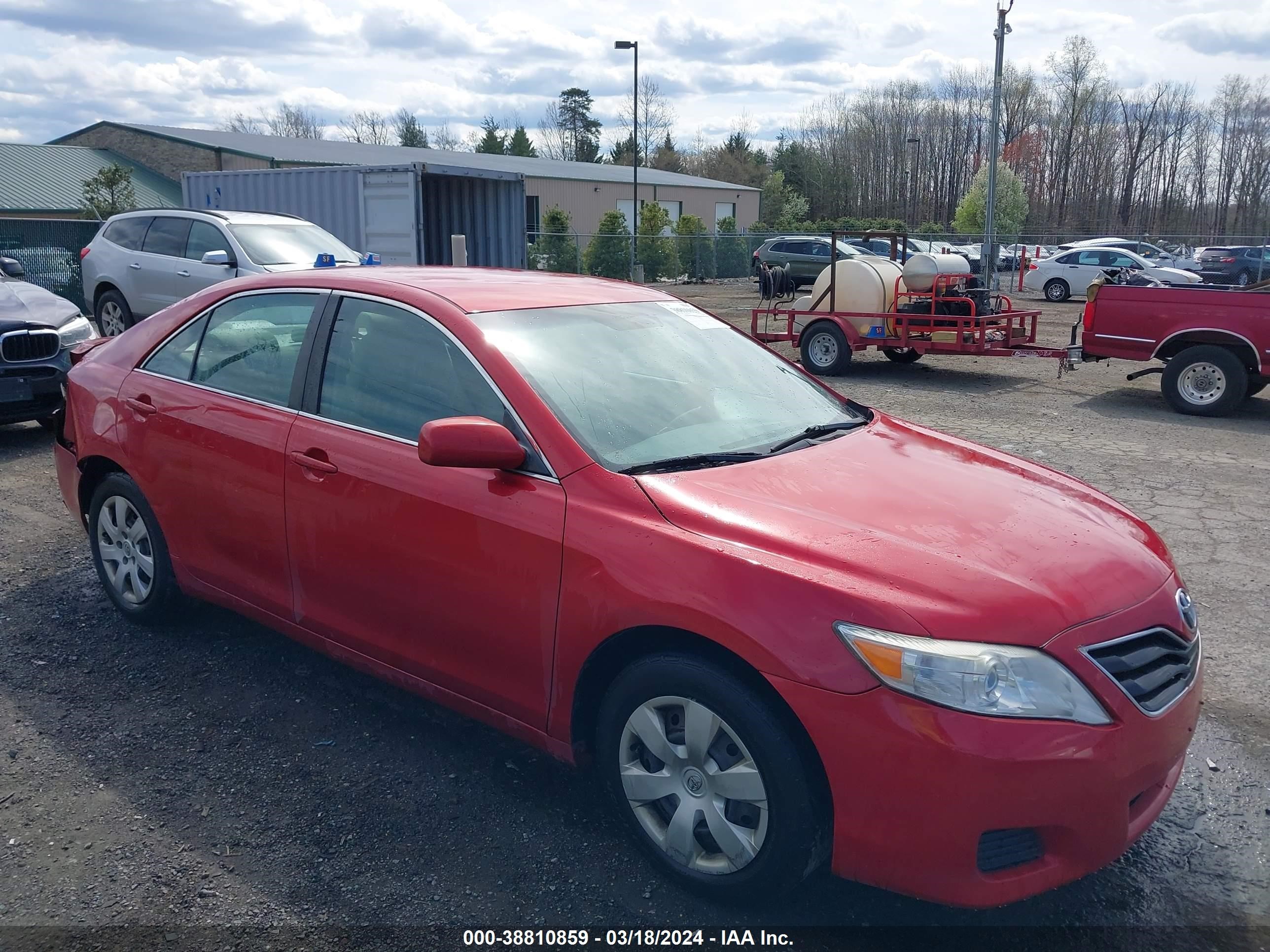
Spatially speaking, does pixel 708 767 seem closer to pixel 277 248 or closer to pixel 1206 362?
pixel 1206 362

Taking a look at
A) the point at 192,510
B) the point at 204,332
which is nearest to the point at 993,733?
the point at 192,510

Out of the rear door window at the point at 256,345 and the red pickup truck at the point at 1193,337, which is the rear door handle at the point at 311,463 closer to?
the rear door window at the point at 256,345

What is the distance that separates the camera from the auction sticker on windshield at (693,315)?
418cm

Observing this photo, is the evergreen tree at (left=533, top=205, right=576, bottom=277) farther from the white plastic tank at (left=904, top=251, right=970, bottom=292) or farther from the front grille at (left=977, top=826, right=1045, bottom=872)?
the front grille at (left=977, top=826, right=1045, bottom=872)

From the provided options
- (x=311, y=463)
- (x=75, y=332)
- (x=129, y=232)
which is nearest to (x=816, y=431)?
(x=311, y=463)

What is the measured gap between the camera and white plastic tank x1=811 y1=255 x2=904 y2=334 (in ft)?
44.9

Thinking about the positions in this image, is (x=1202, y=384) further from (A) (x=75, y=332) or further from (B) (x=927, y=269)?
(A) (x=75, y=332)

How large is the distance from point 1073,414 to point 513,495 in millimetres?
9441

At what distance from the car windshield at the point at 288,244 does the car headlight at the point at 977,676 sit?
11231mm

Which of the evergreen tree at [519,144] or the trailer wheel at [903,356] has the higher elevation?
the evergreen tree at [519,144]

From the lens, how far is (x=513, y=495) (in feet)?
10.1

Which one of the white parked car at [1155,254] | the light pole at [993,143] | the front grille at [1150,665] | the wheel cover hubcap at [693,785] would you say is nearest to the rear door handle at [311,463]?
the wheel cover hubcap at [693,785]

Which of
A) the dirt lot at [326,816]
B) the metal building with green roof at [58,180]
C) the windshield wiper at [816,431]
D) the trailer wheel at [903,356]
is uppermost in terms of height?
the metal building with green roof at [58,180]

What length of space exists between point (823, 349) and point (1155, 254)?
2406 centimetres
